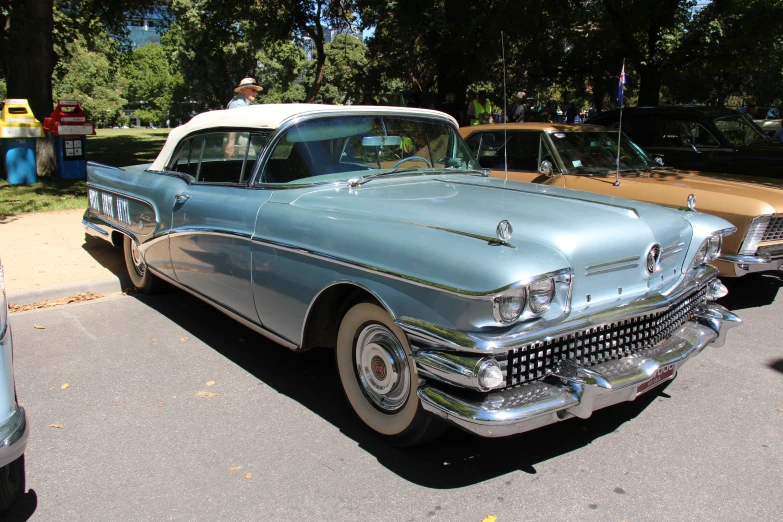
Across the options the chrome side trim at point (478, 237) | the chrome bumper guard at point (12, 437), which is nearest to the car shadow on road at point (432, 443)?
the chrome side trim at point (478, 237)

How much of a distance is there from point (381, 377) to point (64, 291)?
13.5ft

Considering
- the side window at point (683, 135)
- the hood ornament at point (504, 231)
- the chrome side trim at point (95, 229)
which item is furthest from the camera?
the side window at point (683, 135)

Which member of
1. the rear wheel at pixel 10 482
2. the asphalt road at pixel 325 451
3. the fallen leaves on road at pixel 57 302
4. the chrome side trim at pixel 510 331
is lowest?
the asphalt road at pixel 325 451

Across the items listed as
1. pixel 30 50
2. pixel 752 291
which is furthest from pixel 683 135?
pixel 30 50

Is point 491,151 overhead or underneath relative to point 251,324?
overhead

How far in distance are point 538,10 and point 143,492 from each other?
36.9ft

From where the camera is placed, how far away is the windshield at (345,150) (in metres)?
3.96

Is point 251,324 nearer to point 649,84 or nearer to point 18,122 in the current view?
point 18,122

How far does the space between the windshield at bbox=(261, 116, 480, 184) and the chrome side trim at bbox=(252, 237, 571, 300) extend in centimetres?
56

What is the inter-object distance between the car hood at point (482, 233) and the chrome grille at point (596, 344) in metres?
0.16

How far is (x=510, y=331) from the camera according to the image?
2668mm

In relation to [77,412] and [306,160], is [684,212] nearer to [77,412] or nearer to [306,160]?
[306,160]

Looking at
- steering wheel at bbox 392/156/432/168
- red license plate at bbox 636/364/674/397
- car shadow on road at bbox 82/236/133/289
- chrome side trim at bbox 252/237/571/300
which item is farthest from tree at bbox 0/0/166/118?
red license plate at bbox 636/364/674/397

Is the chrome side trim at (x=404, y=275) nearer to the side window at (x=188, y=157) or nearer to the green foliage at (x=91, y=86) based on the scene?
the side window at (x=188, y=157)
